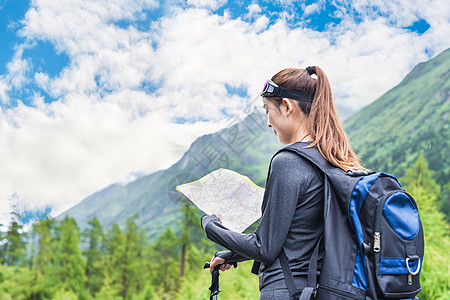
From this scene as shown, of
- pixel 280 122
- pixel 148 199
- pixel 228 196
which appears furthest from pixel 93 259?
pixel 148 199

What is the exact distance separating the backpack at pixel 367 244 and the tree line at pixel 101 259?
6705 mm

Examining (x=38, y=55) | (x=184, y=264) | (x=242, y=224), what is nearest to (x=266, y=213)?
(x=242, y=224)

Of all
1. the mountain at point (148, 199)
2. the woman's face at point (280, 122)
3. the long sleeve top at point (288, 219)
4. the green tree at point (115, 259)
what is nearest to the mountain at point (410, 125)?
the mountain at point (148, 199)

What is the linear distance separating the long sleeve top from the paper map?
20cm

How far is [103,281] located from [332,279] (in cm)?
814

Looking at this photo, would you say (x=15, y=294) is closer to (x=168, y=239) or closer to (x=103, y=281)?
(x=103, y=281)

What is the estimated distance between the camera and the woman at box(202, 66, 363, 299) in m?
0.93

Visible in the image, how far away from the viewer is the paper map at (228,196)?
1165 millimetres


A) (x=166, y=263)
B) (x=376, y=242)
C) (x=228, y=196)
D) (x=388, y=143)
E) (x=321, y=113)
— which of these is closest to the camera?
(x=376, y=242)

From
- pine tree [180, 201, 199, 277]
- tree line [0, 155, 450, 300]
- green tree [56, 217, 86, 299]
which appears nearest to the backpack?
tree line [0, 155, 450, 300]

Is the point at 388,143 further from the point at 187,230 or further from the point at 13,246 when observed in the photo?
the point at 13,246

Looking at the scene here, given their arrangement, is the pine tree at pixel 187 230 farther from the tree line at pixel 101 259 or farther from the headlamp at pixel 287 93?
the headlamp at pixel 287 93

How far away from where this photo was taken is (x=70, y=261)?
8023mm

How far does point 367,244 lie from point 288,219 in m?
0.17
